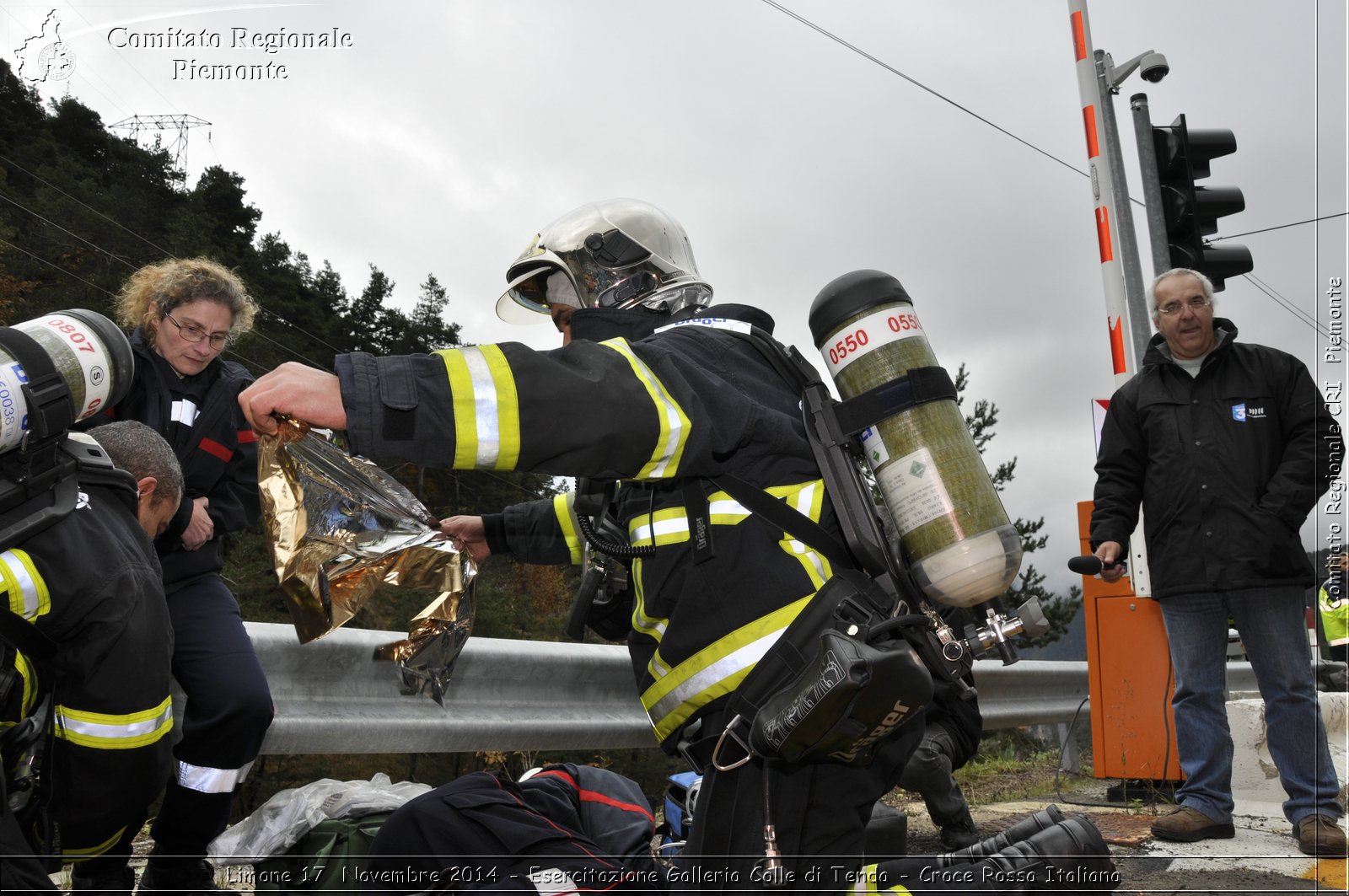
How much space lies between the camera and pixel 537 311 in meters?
3.34

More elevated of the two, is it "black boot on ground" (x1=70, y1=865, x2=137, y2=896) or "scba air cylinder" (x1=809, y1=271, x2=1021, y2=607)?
"scba air cylinder" (x1=809, y1=271, x2=1021, y2=607)

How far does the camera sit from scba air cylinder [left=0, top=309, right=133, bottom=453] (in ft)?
7.59

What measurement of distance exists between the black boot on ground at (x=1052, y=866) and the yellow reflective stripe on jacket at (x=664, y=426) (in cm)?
117

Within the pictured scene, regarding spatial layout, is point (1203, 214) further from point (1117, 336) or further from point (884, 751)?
point (884, 751)

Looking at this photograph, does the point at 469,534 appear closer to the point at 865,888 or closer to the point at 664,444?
the point at 664,444

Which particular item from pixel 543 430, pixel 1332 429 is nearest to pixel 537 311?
pixel 543 430

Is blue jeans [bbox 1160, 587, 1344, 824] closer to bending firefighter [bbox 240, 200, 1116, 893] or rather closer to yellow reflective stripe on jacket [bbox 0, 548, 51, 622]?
bending firefighter [bbox 240, 200, 1116, 893]

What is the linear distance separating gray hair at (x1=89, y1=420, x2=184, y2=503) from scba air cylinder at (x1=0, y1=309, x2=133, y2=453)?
0.42m

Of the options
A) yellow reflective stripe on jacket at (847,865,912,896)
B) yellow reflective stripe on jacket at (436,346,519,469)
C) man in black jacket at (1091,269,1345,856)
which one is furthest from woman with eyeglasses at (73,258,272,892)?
man in black jacket at (1091,269,1345,856)

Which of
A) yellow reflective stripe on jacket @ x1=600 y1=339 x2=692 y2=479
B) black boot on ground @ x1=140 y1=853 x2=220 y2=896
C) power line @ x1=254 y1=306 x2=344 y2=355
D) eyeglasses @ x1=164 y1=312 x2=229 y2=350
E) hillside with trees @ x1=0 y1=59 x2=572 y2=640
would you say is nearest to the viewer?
yellow reflective stripe on jacket @ x1=600 y1=339 x2=692 y2=479

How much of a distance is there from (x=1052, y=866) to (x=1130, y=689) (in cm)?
348

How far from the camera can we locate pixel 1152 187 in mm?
5605

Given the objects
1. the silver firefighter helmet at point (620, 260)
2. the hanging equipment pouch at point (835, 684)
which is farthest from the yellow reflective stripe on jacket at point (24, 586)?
the hanging equipment pouch at point (835, 684)

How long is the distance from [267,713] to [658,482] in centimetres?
148
